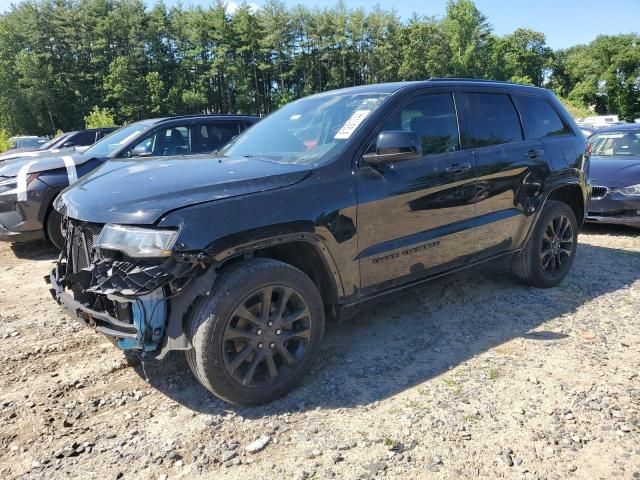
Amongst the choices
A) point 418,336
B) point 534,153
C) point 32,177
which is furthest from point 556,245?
point 32,177

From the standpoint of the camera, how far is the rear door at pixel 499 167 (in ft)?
13.2

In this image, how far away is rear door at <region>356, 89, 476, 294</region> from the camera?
3.29 meters

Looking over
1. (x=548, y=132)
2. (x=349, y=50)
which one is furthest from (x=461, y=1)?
(x=548, y=132)

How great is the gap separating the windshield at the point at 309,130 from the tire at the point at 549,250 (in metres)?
2.13

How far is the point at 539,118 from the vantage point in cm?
469

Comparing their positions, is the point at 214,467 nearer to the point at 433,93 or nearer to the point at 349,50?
the point at 433,93

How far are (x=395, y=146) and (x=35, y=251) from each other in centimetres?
586

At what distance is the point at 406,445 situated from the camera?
8.48ft

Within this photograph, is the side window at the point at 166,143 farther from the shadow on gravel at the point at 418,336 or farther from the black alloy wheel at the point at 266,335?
the black alloy wheel at the point at 266,335

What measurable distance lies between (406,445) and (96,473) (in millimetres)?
1550

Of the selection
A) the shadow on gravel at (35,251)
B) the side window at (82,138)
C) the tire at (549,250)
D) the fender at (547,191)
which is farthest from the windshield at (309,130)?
the side window at (82,138)

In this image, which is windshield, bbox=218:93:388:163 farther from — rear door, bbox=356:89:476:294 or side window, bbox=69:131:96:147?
side window, bbox=69:131:96:147

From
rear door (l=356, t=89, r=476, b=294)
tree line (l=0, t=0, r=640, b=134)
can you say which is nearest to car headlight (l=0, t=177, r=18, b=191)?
rear door (l=356, t=89, r=476, b=294)

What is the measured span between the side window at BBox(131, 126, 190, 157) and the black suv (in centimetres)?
282
